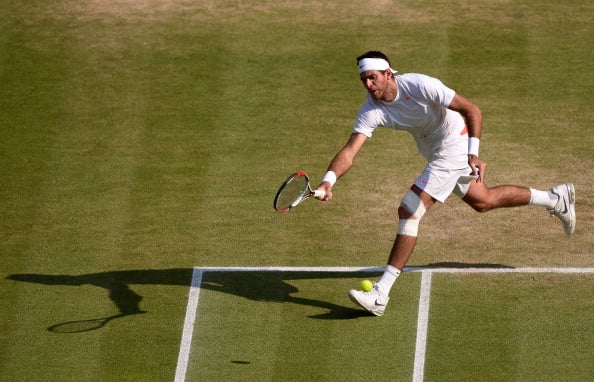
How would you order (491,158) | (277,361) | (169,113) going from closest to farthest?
(277,361), (491,158), (169,113)

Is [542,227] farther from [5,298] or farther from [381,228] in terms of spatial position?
[5,298]

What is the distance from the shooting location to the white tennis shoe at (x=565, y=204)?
1383cm

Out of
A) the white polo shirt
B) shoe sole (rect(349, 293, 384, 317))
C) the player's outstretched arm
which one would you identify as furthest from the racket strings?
shoe sole (rect(349, 293, 384, 317))

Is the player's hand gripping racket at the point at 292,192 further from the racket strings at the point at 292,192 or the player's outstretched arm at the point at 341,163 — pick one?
the player's outstretched arm at the point at 341,163

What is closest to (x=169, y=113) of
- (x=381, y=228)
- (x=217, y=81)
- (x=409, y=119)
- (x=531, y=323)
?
(x=217, y=81)

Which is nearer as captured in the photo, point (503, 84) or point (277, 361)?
point (277, 361)

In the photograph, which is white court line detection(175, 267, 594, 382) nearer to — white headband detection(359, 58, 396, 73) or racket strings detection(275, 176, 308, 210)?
racket strings detection(275, 176, 308, 210)

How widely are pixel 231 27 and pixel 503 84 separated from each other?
13.0 feet

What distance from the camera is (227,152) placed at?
16.3 metres

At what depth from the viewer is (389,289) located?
1269 cm

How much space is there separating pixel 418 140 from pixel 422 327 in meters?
1.94

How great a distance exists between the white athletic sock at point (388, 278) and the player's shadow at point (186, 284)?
A: 394mm

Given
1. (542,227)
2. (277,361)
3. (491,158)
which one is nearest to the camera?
(277,361)

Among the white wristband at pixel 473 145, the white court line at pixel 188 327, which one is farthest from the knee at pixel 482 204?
the white court line at pixel 188 327
